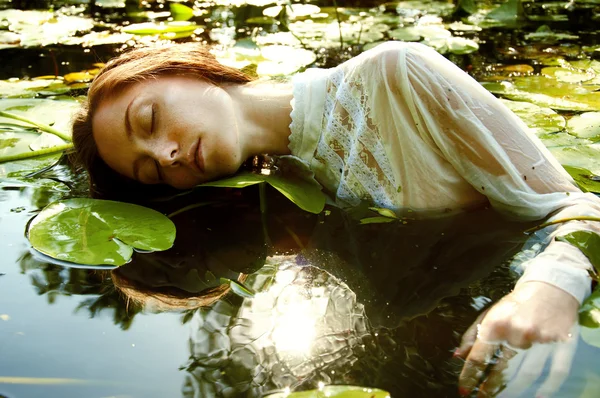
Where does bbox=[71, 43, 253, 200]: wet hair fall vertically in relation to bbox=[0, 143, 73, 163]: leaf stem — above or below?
above

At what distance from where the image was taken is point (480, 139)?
3.68 ft

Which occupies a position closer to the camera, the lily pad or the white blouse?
the white blouse

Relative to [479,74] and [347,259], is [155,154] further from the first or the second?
[479,74]

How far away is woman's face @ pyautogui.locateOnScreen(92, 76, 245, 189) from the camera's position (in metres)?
1.24

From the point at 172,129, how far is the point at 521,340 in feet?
2.69

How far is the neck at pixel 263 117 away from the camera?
4.38 feet

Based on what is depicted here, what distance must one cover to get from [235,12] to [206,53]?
229cm

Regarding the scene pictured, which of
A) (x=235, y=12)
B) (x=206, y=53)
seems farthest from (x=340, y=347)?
(x=235, y=12)

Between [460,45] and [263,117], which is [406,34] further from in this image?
[263,117]

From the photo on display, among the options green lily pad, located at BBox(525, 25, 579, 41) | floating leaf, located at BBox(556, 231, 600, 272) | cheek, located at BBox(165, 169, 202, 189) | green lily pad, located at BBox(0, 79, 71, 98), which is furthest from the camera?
green lily pad, located at BBox(525, 25, 579, 41)

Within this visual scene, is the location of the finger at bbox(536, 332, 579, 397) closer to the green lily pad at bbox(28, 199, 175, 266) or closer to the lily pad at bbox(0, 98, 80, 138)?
the green lily pad at bbox(28, 199, 175, 266)

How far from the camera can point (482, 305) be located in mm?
891

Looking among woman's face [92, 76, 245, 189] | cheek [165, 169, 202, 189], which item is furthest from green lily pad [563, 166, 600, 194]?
cheek [165, 169, 202, 189]

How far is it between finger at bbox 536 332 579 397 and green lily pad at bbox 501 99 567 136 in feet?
3.05
